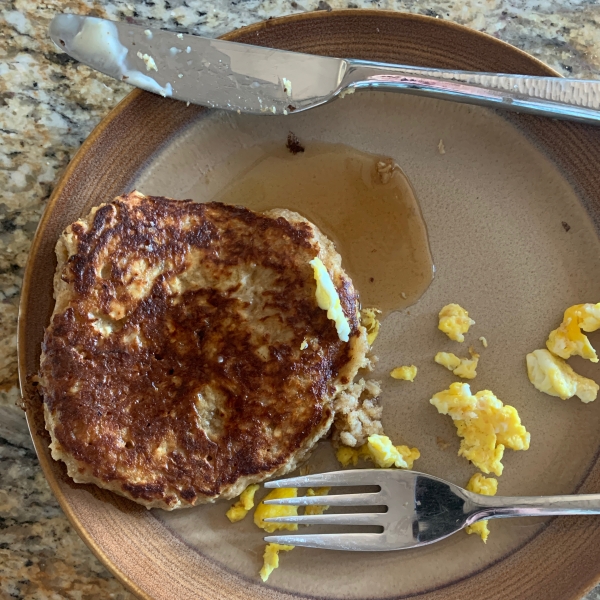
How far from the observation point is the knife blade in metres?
1.65

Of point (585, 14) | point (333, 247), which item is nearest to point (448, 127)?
point (333, 247)

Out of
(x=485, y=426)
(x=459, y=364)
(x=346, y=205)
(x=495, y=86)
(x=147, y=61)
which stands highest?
(x=495, y=86)

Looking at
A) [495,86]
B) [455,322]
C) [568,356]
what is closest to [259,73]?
[495,86]

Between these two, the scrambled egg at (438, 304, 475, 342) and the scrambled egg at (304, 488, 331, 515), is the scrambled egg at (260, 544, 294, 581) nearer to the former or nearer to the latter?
the scrambled egg at (304, 488, 331, 515)

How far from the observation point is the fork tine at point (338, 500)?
63.9 inches

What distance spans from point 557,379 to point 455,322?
A: 1.21 feet

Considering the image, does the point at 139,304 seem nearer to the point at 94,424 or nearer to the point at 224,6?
the point at 94,424

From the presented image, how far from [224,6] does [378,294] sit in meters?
1.23

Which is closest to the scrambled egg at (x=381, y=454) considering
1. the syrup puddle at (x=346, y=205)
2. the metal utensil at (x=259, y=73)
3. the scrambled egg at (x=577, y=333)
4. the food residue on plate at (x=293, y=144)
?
the syrup puddle at (x=346, y=205)

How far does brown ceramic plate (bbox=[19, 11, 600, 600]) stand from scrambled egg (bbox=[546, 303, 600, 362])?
1.8 inches

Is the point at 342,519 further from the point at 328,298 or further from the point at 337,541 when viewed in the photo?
the point at 328,298

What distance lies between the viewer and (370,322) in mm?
1742

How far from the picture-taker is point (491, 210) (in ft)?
5.86

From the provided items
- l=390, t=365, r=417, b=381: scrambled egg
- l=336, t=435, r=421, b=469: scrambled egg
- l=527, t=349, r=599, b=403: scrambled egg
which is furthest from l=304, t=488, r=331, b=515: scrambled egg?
l=527, t=349, r=599, b=403: scrambled egg
